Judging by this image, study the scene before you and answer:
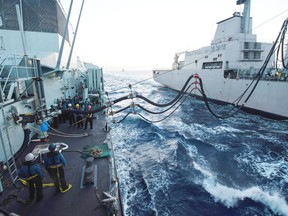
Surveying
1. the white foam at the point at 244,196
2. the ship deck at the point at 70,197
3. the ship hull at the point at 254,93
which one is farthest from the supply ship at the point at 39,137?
Result: the ship hull at the point at 254,93

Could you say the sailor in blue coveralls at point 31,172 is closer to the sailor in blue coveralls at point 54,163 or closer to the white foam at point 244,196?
the sailor in blue coveralls at point 54,163

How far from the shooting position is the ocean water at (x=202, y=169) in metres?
7.02

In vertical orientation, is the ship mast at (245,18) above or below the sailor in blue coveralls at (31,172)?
above

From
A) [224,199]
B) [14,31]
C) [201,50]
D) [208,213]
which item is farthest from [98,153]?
[201,50]

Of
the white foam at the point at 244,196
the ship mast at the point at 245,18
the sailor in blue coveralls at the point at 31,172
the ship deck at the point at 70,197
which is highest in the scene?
the ship mast at the point at 245,18

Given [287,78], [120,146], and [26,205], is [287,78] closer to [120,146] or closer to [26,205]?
[120,146]

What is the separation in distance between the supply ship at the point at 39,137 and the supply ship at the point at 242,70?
15516mm

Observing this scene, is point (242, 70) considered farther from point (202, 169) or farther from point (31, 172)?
point (31, 172)

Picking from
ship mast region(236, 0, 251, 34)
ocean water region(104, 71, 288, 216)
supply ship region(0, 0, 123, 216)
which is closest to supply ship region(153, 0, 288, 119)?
ship mast region(236, 0, 251, 34)

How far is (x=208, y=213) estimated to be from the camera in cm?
663

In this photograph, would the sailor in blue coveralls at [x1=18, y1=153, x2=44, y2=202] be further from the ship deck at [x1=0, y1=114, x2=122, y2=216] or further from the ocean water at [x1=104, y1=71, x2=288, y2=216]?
the ocean water at [x1=104, y1=71, x2=288, y2=216]

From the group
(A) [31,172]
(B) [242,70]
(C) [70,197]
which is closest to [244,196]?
(C) [70,197]

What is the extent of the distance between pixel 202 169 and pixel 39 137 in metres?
9.49

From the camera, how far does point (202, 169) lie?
9.66m
